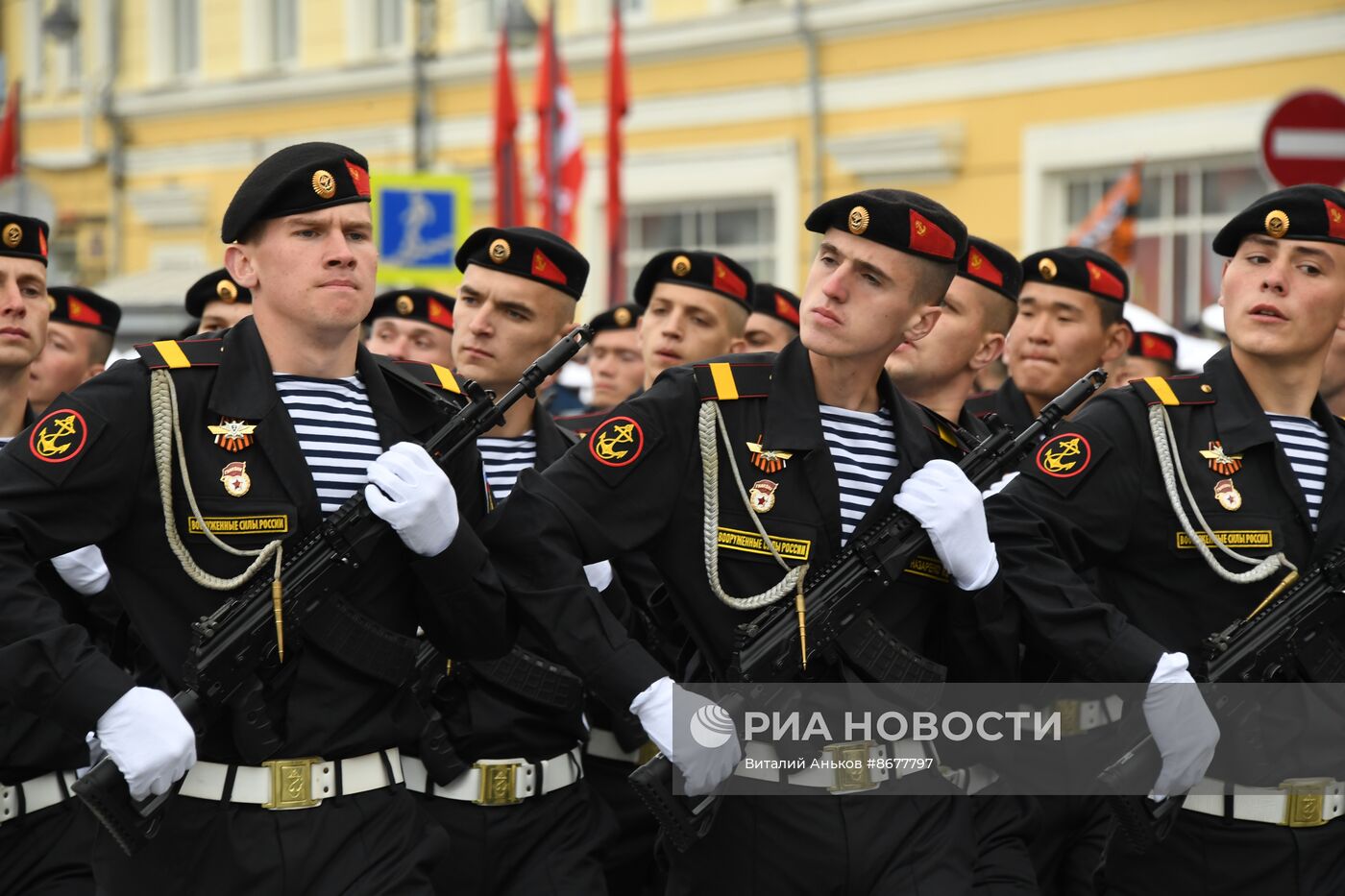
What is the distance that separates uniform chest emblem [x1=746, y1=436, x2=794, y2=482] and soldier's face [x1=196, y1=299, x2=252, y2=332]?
3329 mm

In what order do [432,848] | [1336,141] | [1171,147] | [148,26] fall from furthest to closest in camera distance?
[148,26] → [1171,147] → [1336,141] → [432,848]

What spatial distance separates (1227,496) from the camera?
15.4 feet

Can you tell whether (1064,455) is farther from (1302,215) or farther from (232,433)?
(232,433)

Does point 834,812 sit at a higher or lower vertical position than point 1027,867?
higher

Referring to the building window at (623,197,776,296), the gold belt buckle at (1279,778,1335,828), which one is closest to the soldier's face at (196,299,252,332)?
the gold belt buckle at (1279,778,1335,828)

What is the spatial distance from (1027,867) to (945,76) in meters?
11.8

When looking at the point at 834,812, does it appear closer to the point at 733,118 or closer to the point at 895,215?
the point at 895,215

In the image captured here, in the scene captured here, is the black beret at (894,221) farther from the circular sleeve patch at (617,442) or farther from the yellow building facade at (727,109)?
the yellow building facade at (727,109)

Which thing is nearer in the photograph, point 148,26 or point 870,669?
point 870,669

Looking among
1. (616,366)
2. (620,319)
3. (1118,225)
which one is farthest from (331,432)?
(1118,225)

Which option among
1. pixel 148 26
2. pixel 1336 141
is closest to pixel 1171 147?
pixel 1336 141

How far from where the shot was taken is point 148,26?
83.0 feet

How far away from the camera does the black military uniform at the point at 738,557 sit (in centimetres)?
426

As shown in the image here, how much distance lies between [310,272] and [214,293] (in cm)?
328
